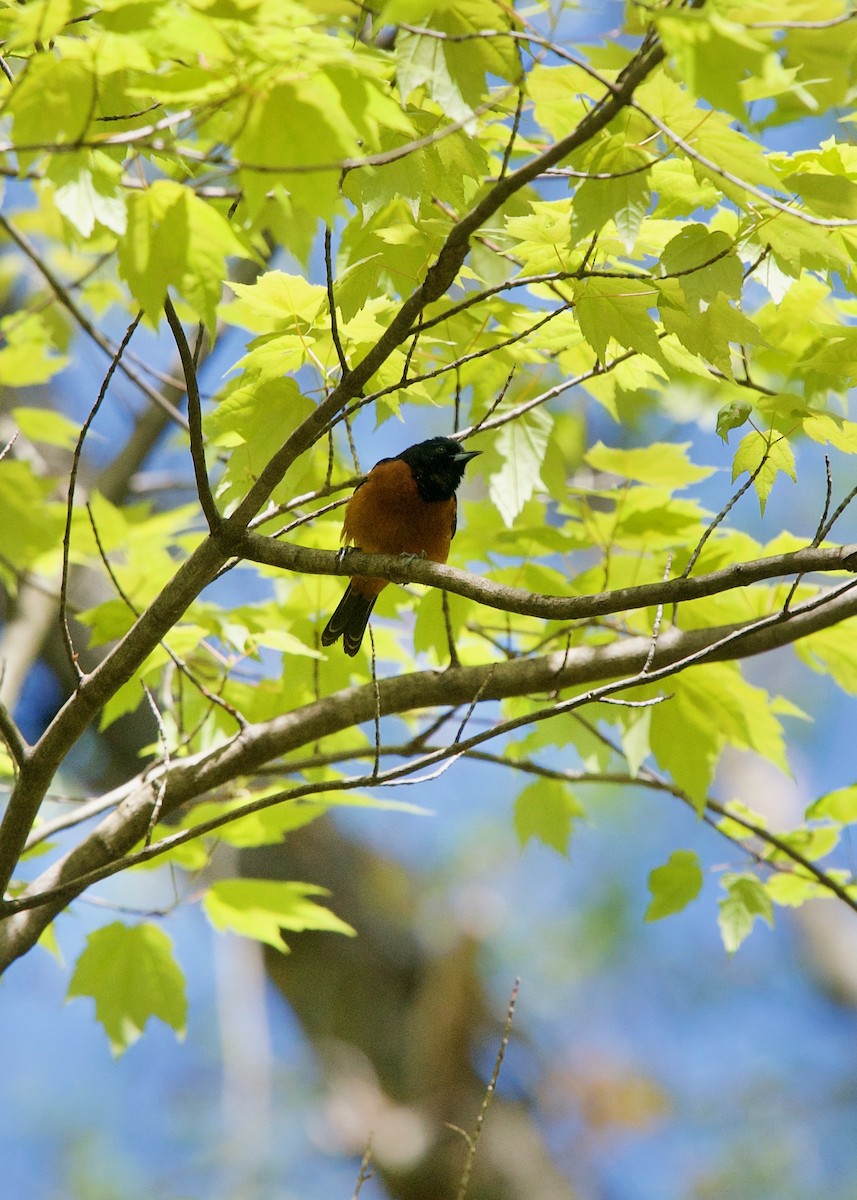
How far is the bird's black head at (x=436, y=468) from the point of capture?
13.7 ft

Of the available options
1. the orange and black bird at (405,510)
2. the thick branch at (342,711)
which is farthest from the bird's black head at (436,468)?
the thick branch at (342,711)

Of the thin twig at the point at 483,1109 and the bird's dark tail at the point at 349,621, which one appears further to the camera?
the bird's dark tail at the point at 349,621

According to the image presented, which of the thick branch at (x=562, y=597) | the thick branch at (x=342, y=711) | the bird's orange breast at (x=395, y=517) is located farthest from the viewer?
the bird's orange breast at (x=395, y=517)

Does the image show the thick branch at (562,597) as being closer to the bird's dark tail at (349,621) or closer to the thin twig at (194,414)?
the thin twig at (194,414)

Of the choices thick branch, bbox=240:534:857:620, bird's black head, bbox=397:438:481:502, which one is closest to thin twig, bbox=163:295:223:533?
thick branch, bbox=240:534:857:620

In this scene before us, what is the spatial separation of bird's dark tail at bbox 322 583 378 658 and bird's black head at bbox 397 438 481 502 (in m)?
0.64

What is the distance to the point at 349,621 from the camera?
12.0ft

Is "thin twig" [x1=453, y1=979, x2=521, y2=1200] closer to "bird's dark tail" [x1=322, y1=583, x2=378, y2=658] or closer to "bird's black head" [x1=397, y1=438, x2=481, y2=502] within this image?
"bird's dark tail" [x1=322, y1=583, x2=378, y2=658]

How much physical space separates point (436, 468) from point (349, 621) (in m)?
0.90

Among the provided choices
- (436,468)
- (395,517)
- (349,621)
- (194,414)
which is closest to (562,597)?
(194,414)

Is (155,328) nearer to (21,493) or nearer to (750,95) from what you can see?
(750,95)

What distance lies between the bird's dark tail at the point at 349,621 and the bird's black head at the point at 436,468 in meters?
0.64

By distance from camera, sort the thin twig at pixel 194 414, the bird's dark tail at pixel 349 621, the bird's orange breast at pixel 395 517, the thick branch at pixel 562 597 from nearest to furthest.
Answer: the thick branch at pixel 562 597 → the thin twig at pixel 194 414 → the bird's dark tail at pixel 349 621 → the bird's orange breast at pixel 395 517

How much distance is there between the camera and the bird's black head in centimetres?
417
